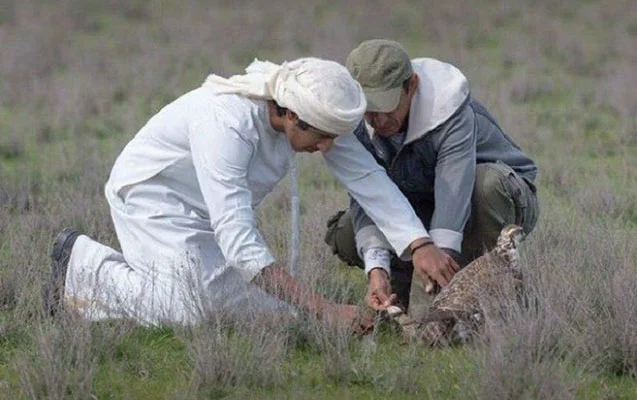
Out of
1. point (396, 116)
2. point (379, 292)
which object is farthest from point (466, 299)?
point (396, 116)

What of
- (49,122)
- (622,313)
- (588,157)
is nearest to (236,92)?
(622,313)

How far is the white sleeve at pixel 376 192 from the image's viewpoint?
6.99 metres

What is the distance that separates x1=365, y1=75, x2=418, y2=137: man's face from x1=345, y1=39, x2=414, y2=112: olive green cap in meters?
0.07

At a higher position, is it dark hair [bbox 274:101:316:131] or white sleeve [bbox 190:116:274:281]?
dark hair [bbox 274:101:316:131]

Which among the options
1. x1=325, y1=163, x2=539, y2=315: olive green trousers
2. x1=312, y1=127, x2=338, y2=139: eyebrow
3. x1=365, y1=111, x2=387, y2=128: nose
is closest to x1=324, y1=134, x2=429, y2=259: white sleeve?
x1=365, y1=111, x2=387, y2=128: nose

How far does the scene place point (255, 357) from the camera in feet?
20.0

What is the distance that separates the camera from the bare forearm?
21.4ft

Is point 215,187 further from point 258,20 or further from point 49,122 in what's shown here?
point 258,20

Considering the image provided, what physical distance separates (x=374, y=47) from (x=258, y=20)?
50.8ft

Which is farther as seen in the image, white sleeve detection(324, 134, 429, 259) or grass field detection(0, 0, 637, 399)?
white sleeve detection(324, 134, 429, 259)

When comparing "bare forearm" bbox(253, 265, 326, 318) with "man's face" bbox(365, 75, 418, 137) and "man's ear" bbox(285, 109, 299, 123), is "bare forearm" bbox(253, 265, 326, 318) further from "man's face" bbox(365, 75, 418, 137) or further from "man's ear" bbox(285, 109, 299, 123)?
"man's face" bbox(365, 75, 418, 137)

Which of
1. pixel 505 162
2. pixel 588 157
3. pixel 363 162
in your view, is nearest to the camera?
pixel 363 162

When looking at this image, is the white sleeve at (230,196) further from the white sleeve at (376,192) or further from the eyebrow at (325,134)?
the white sleeve at (376,192)

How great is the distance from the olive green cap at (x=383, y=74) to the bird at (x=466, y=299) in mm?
784
